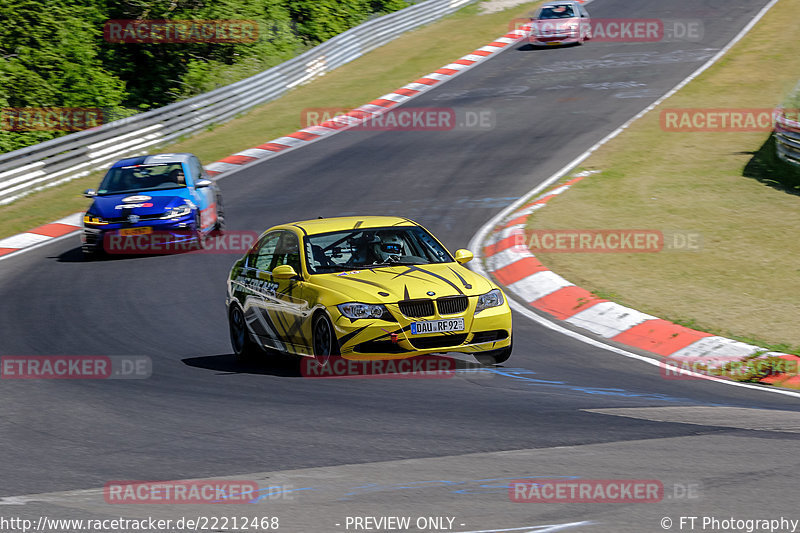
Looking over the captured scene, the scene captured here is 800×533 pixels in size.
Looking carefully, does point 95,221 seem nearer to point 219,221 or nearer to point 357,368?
point 219,221

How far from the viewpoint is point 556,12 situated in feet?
121

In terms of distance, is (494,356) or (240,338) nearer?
(494,356)

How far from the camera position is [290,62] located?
33.7 m

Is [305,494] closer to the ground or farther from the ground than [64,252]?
farther from the ground

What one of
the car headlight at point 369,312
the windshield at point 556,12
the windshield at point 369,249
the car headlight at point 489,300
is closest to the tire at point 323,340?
the car headlight at point 369,312

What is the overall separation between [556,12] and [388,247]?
28356 mm

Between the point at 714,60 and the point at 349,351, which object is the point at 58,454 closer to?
the point at 349,351

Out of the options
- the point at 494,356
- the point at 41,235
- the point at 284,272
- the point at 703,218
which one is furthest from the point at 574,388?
the point at 41,235

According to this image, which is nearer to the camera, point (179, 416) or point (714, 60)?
point (179, 416)

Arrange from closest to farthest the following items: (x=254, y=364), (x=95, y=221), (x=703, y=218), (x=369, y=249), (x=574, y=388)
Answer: (x=574, y=388), (x=369, y=249), (x=254, y=364), (x=703, y=218), (x=95, y=221)

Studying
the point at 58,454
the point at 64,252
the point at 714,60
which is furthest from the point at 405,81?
the point at 58,454

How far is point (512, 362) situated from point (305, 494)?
450 centimetres

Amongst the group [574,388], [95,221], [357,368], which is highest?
[574,388]

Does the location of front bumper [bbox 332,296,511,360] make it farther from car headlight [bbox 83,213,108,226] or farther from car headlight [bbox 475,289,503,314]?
car headlight [bbox 83,213,108,226]
